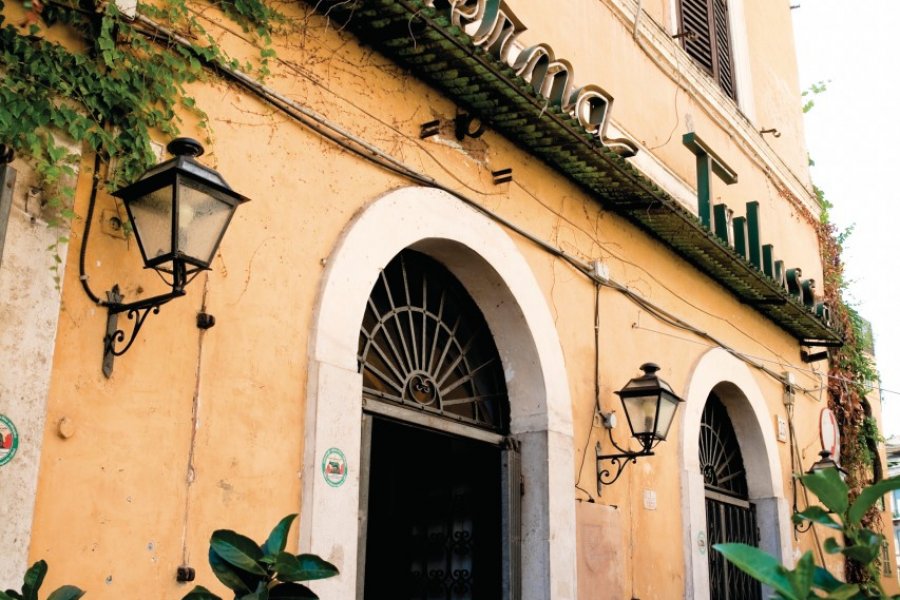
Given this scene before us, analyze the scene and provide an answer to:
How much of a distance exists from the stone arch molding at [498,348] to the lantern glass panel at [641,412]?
46 cm

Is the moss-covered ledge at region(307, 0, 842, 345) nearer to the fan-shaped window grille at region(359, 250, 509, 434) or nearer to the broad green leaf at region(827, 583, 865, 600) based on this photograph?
the fan-shaped window grille at region(359, 250, 509, 434)

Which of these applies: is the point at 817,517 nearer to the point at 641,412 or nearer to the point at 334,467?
the point at 334,467

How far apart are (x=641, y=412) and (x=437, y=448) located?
1.32 meters

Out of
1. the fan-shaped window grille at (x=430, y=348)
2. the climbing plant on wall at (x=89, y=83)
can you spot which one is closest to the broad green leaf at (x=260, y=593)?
the climbing plant on wall at (x=89, y=83)

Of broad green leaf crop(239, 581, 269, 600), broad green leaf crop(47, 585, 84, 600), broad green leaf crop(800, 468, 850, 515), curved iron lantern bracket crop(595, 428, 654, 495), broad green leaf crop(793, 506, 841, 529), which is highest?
curved iron lantern bracket crop(595, 428, 654, 495)

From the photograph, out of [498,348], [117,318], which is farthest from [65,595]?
[498,348]

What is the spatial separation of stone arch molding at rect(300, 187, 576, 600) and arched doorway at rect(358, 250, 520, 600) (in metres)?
0.12

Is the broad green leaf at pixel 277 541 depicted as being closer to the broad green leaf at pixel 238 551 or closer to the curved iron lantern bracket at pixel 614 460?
the broad green leaf at pixel 238 551

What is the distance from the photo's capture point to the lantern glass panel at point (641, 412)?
6250 millimetres

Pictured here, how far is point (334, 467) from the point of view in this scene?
4367mm

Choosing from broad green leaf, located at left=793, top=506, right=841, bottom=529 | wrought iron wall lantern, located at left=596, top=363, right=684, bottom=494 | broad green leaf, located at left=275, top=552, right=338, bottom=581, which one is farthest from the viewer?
wrought iron wall lantern, located at left=596, top=363, right=684, bottom=494

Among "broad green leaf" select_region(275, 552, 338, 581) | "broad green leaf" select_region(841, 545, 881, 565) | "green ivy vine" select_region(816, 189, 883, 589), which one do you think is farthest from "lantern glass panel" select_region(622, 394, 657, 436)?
"green ivy vine" select_region(816, 189, 883, 589)

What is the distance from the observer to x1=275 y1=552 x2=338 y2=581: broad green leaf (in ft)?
8.18

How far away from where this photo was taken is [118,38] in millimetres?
3855
